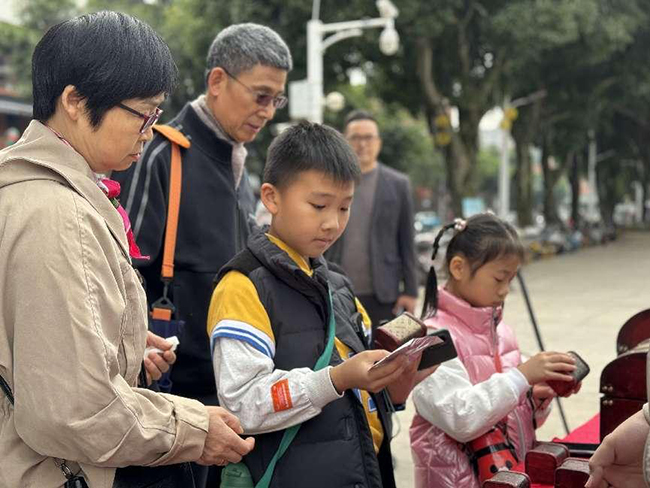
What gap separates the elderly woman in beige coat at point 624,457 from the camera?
163 cm

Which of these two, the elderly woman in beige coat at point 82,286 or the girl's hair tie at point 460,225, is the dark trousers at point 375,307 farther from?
the elderly woman in beige coat at point 82,286

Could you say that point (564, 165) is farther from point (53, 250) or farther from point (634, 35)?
point (53, 250)

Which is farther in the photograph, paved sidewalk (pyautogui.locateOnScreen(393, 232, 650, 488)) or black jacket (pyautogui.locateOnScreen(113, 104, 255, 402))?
paved sidewalk (pyautogui.locateOnScreen(393, 232, 650, 488))

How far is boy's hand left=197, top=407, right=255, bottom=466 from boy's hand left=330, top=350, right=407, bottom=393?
11.6 inches

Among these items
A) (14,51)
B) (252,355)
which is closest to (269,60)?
(252,355)

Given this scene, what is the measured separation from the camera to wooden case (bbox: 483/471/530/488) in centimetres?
177

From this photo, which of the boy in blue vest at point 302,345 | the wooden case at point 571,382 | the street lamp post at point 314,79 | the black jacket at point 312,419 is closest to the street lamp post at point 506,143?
the street lamp post at point 314,79

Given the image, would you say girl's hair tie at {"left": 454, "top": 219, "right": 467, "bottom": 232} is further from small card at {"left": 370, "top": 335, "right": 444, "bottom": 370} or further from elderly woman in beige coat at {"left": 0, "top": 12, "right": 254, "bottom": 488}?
elderly woman in beige coat at {"left": 0, "top": 12, "right": 254, "bottom": 488}

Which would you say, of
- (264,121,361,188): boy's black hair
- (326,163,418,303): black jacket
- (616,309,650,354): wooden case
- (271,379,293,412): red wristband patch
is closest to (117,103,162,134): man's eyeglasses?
(264,121,361,188): boy's black hair

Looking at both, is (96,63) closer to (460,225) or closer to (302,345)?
(302,345)

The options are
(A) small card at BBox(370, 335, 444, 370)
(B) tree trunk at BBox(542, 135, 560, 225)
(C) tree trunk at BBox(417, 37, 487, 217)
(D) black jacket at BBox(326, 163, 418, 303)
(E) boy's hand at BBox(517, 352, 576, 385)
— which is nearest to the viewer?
(A) small card at BBox(370, 335, 444, 370)

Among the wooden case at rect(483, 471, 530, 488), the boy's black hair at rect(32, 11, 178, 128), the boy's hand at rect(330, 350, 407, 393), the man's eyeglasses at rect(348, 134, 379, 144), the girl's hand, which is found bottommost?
the girl's hand

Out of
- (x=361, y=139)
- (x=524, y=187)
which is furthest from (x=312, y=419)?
(x=524, y=187)

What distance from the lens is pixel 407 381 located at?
208cm
